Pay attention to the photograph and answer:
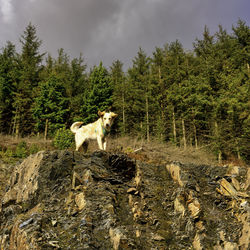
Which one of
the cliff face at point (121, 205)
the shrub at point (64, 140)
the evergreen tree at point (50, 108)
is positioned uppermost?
the evergreen tree at point (50, 108)

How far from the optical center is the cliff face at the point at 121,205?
3428mm

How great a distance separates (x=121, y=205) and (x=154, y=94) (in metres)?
18.2

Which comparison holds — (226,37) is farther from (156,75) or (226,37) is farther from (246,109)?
(246,109)

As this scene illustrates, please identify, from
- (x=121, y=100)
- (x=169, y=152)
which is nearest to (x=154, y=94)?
(x=121, y=100)

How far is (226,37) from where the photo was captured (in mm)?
21422

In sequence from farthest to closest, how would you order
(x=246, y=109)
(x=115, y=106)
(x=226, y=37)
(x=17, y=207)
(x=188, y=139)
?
(x=115, y=106) < (x=226, y=37) < (x=188, y=139) < (x=246, y=109) < (x=17, y=207)

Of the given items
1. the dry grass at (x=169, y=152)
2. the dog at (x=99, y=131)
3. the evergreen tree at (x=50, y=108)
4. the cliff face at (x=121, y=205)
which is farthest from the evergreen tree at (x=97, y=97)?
the cliff face at (x=121, y=205)

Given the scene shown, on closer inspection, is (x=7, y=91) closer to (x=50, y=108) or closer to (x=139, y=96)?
(x=50, y=108)

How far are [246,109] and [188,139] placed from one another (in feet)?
23.5

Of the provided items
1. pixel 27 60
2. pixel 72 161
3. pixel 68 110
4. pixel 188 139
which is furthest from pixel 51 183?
pixel 27 60

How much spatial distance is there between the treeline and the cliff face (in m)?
9.88

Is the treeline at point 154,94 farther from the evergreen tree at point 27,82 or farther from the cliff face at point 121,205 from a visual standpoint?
the cliff face at point 121,205

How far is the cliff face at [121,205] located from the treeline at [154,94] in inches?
389

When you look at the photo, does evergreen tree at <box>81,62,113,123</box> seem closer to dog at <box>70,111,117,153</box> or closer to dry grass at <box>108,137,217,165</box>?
dry grass at <box>108,137,217,165</box>
